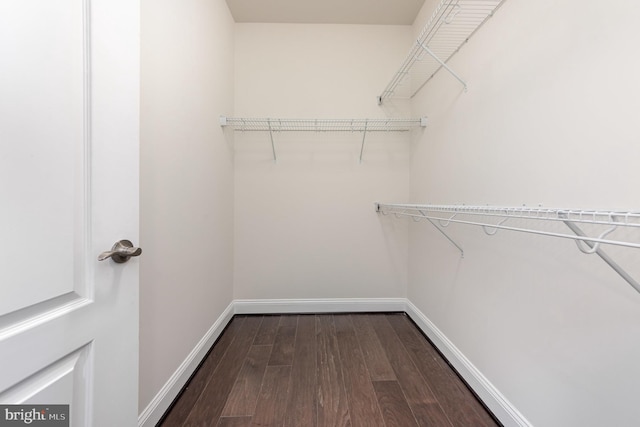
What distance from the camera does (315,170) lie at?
2258 millimetres

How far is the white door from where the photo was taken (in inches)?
18.6

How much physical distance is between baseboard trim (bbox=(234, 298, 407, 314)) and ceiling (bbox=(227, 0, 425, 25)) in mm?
2404

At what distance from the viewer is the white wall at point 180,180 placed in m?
1.12

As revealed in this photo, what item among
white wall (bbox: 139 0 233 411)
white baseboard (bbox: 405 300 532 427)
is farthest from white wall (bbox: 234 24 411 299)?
white baseboard (bbox: 405 300 532 427)

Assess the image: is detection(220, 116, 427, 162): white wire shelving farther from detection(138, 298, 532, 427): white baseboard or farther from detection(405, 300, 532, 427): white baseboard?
detection(405, 300, 532, 427): white baseboard

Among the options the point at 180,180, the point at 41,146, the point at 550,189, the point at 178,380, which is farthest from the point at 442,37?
the point at 178,380

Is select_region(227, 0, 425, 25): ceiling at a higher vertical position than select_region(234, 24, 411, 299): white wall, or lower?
higher

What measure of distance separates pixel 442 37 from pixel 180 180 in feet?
5.77

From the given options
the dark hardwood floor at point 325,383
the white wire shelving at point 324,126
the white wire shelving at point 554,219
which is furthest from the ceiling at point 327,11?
the dark hardwood floor at point 325,383

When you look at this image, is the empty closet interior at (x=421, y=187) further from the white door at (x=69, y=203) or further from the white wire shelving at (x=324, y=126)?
the white door at (x=69, y=203)

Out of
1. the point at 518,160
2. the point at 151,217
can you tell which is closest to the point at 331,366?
the point at 151,217

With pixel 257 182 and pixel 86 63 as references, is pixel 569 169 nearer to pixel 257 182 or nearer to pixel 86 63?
pixel 86 63

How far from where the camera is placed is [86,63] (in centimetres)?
59

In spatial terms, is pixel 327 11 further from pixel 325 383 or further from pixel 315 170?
pixel 325 383
